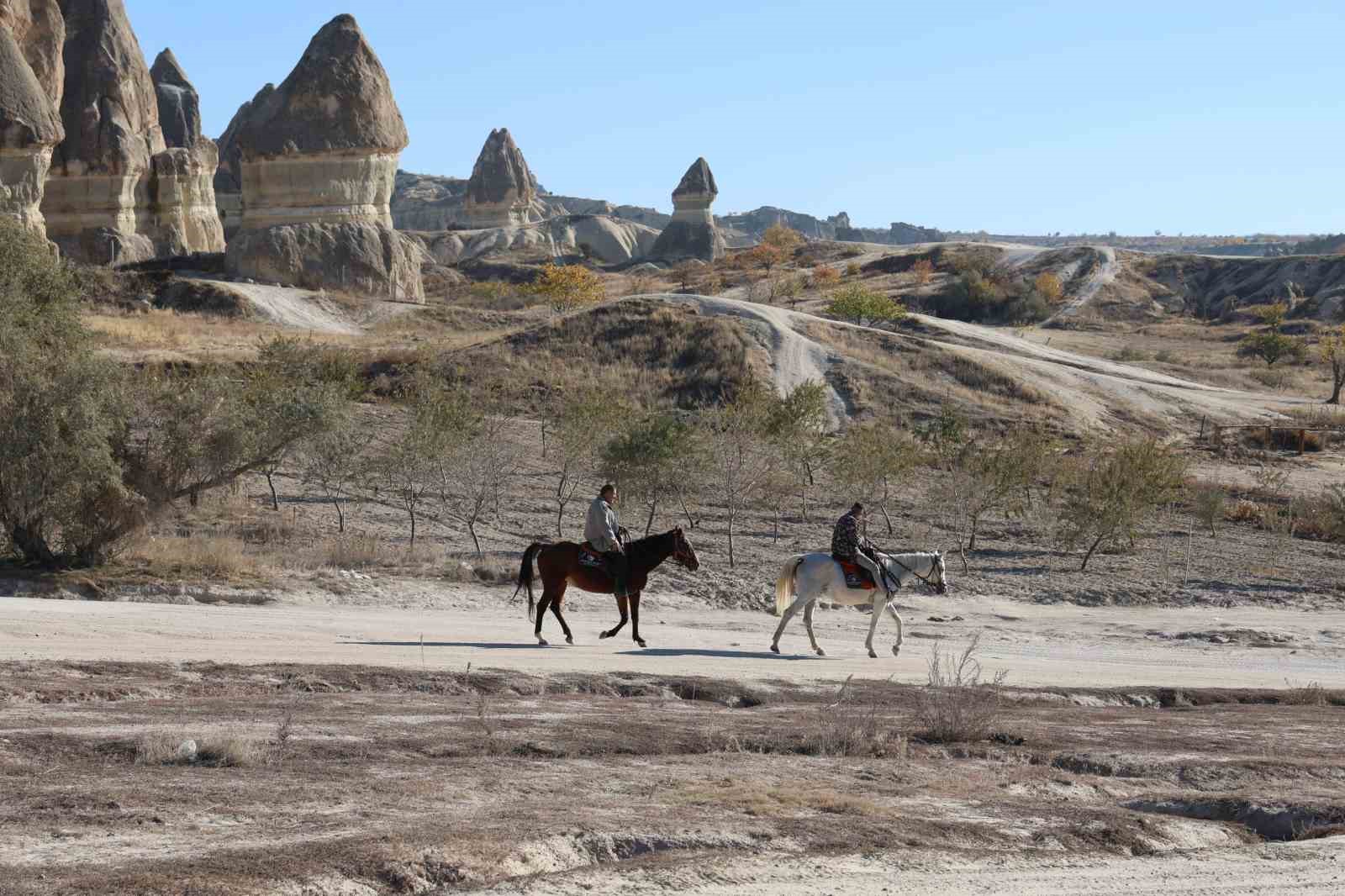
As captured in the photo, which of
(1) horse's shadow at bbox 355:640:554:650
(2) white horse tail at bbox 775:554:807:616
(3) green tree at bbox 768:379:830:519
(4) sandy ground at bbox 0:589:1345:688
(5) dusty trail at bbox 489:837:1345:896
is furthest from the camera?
(3) green tree at bbox 768:379:830:519

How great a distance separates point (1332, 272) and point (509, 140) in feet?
229

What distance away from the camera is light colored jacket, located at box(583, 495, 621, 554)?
16375 mm

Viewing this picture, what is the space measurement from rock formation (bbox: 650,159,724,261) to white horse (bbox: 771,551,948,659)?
96.0 meters

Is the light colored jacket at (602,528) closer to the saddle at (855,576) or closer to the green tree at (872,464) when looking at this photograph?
the saddle at (855,576)

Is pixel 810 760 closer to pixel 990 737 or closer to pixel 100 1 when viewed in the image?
pixel 990 737

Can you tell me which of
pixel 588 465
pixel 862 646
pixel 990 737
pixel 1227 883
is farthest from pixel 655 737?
pixel 588 465

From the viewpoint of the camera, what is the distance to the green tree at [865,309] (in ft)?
216

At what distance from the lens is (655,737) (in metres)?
11.1

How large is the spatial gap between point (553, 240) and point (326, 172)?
6033 cm

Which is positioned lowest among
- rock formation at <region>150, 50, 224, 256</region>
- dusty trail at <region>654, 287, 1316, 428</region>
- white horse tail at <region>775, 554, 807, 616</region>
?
white horse tail at <region>775, 554, 807, 616</region>

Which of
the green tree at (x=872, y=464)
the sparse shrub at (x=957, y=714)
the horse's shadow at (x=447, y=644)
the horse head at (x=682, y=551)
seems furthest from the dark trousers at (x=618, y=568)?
Answer: the green tree at (x=872, y=464)

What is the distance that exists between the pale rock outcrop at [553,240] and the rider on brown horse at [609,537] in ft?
299

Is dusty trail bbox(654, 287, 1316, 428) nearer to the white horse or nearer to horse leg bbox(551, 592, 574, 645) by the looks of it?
the white horse

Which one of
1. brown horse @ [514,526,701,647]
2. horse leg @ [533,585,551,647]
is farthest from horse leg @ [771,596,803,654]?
horse leg @ [533,585,551,647]
